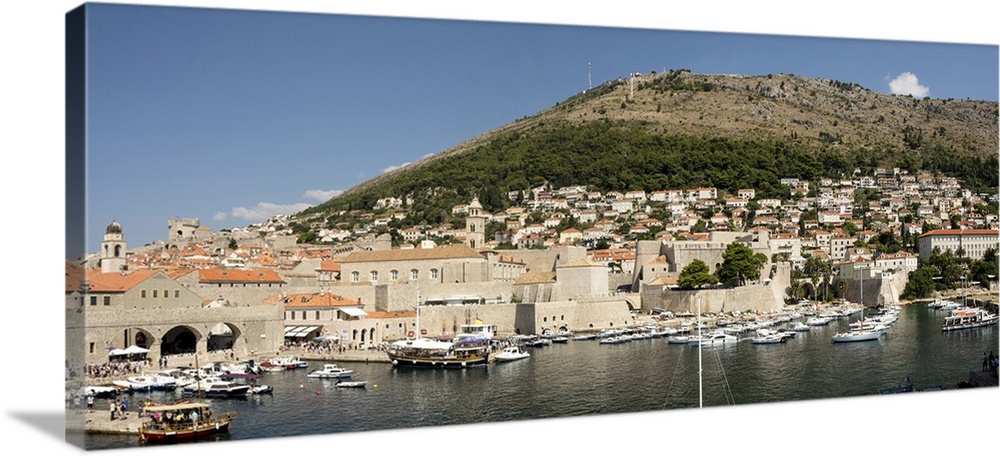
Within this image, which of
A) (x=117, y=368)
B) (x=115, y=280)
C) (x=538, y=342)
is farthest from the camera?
(x=538, y=342)

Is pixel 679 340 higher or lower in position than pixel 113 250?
lower

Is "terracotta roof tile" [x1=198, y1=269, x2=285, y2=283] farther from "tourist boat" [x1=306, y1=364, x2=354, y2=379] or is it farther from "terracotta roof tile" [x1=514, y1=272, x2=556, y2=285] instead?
"terracotta roof tile" [x1=514, y1=272, x2=556, y2=285]

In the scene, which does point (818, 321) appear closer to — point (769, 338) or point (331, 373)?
point (769, 338)

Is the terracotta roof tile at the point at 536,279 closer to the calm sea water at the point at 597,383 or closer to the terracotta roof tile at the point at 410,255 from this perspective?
the terracotta roof tile at the point at 410,255

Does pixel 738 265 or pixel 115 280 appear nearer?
pixel 115 280

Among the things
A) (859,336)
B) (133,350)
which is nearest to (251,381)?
(133,350)

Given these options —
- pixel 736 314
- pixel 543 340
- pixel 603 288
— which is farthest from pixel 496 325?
pixel 736 314

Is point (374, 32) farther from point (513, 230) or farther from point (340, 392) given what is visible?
point (513, 230)
